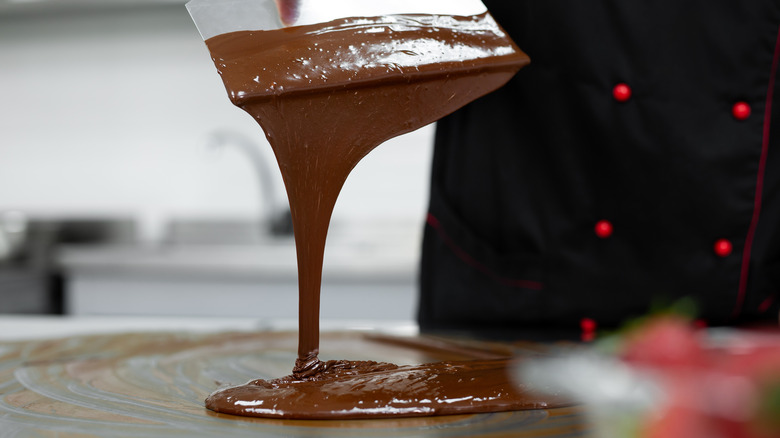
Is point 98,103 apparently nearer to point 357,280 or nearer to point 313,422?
point 357,280

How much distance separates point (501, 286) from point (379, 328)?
18cm

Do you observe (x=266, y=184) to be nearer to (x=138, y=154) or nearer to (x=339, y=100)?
(x=138, y=154)

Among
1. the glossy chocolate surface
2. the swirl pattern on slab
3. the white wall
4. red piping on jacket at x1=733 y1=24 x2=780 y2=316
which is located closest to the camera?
the swirl pattern on slab

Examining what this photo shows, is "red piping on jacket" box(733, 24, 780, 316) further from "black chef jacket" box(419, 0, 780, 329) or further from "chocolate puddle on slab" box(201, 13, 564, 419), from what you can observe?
"chocolate puddle on slab" box(201, 13, 564, 419)

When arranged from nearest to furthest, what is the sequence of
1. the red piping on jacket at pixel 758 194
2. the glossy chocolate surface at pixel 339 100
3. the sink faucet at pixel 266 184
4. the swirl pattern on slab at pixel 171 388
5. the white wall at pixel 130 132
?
1. the swirl pattern on slab at pixel 171 388
2. the glossy chocolate surface at pixel 339 100
3. the red piping on jacket at pixel 758 194
4. the sink faucet at pixel 266 184
5. the white wall at pixel 130 132

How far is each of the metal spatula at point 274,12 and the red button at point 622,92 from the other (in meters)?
0.40

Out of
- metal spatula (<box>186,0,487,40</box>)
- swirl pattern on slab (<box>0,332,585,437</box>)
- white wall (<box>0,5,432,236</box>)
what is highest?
white wall (<box>0,5,432,236</box>)

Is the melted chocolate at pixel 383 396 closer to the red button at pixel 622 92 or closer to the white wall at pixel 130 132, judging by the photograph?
the red button at pixel 622 92

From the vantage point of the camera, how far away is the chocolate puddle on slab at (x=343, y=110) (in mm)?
596

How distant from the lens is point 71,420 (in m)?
0.53

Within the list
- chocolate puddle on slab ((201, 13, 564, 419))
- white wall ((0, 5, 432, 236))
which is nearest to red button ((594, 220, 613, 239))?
chocolate puddle on slab ((201, 13, 564, 419))

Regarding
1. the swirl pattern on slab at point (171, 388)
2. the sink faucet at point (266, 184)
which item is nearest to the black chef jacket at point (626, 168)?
the swirl pattern on slab at point (171, 388)

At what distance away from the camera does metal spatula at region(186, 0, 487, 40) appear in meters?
0.66

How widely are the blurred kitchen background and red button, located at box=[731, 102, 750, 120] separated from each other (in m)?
1.46
